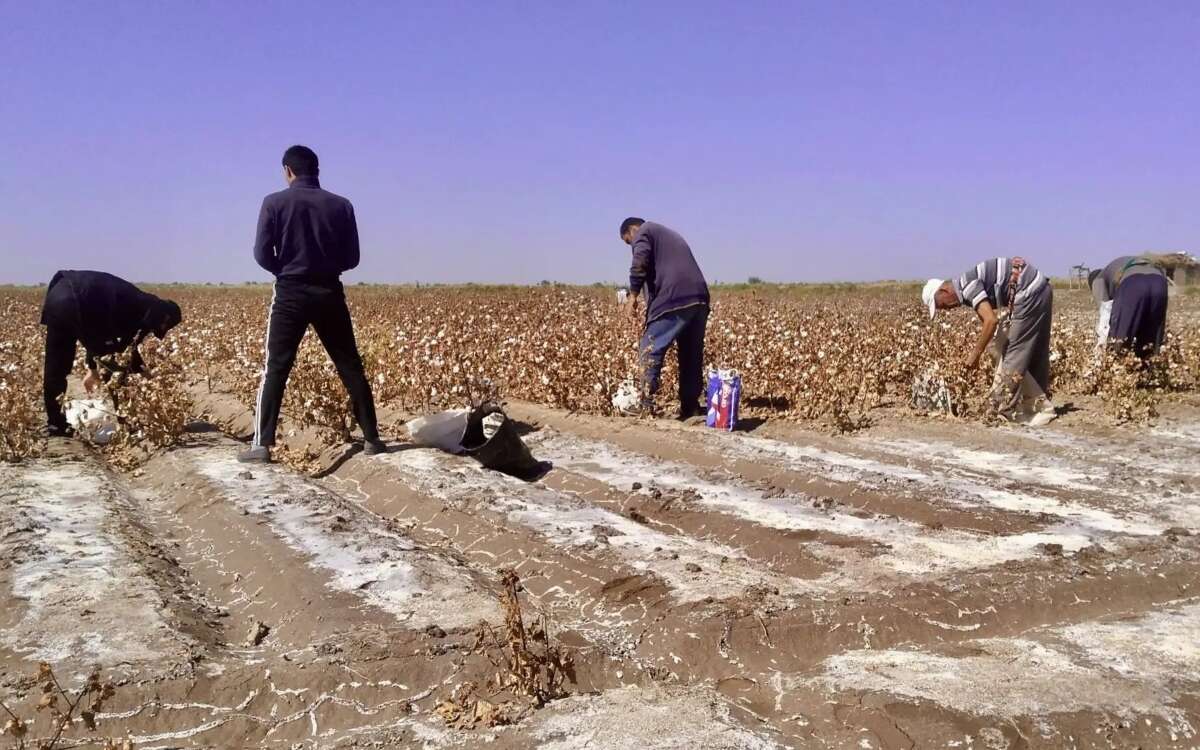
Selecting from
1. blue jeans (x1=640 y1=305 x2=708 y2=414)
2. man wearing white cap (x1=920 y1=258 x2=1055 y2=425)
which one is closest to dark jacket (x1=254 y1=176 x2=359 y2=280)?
blue jeans (x1=640 y1=305 x2=708 y2=414)

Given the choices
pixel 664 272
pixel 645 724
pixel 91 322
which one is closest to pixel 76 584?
pixel 645 724

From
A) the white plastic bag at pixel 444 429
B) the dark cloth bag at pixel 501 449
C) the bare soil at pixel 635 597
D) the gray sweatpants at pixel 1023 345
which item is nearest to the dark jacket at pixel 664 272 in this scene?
the bare soil at pixel 635 597

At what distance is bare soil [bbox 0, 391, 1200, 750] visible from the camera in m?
2.63

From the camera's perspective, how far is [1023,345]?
730cm

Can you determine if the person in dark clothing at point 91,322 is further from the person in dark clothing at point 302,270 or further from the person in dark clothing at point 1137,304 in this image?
the person in dark clothing at point 1137,304

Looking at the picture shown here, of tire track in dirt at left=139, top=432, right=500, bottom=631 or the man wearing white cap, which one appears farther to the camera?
the man wearing white cap

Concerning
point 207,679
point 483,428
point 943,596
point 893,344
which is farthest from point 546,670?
point 893,344

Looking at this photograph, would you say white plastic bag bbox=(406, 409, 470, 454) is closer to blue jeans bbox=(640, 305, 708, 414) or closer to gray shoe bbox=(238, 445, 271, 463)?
gray shoe bbox=(238, 445, 271, 463)

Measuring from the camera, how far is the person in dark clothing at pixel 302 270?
5.58 m

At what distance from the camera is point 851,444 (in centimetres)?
666

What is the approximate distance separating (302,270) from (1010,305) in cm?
534

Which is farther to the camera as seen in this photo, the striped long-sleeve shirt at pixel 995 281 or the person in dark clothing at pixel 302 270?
the striped long-sleeve shirt at pixel 995 281

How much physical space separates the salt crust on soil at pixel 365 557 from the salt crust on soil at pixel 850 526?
1.50 m

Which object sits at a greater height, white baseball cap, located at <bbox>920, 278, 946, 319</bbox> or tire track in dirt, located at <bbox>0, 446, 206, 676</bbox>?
white baseball cap, located at <bbox>920, 278, 946, 319</bbox>
